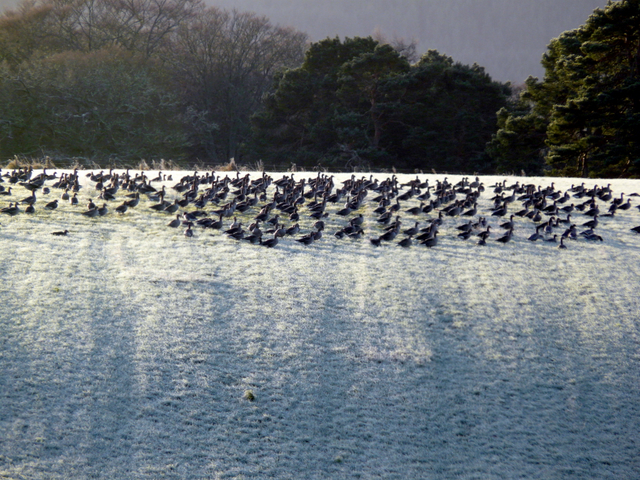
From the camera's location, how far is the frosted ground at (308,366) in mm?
5492

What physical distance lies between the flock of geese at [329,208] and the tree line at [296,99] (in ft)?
72.0

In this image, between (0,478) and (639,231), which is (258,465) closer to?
(0,478)

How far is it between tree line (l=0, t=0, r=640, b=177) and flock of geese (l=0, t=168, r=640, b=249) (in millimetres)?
21950

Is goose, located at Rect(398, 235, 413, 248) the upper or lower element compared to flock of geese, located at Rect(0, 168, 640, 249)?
lower

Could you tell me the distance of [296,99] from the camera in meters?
47.6

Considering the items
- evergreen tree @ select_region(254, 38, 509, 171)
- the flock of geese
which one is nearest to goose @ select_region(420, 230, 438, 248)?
the flock of geese

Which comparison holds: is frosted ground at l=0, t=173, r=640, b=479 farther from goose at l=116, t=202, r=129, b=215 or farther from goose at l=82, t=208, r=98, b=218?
goose at l=116, t=202, r=129, b=215

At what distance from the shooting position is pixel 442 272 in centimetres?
975

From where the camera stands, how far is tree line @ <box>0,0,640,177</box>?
37656 mm

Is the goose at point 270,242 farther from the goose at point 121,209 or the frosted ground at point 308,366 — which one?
the goose at point 121,209

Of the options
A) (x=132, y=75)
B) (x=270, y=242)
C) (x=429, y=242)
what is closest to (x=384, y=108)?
(x=132, y=75)

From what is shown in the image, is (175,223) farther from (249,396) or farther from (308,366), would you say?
(249,396)

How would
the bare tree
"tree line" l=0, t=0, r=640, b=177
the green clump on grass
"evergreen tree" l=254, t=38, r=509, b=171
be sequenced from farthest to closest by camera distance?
the bare tree → "evergreen tree" l=254, t=38, r=509, b=171 → "tree line" l=0, t=0, r=640, b=177 → the green clump on grass

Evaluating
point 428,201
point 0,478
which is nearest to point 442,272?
point 428,201
